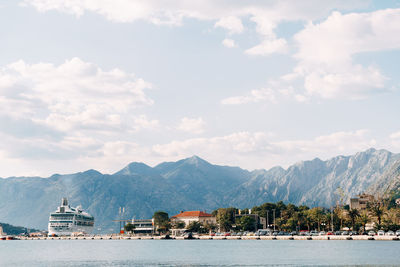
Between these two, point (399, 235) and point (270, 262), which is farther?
point (399, 235)

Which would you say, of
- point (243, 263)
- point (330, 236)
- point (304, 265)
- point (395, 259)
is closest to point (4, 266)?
point (243, 263)

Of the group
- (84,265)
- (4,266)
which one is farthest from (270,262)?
(4,266)

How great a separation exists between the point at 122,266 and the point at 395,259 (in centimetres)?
5378

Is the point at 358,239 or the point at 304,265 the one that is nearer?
the point at 304,265

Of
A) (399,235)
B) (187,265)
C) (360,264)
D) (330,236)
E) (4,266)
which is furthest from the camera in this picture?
(330,236)

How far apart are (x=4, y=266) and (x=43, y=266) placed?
9723 millimetres

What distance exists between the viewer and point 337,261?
97000 mm

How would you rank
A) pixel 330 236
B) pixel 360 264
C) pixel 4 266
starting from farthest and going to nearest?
pixel 330 236, pixel 4 266, pixel 360 264

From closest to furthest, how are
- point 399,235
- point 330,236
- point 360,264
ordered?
point 360,264
point 399,235
point 330,236

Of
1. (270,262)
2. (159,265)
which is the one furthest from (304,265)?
(159,265)

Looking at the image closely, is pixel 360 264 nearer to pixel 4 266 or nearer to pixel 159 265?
pixel 159 265

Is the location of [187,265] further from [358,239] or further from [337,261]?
[358,239]

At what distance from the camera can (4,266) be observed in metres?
102

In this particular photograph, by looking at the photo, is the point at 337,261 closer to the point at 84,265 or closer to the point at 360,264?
the point at 360,264
